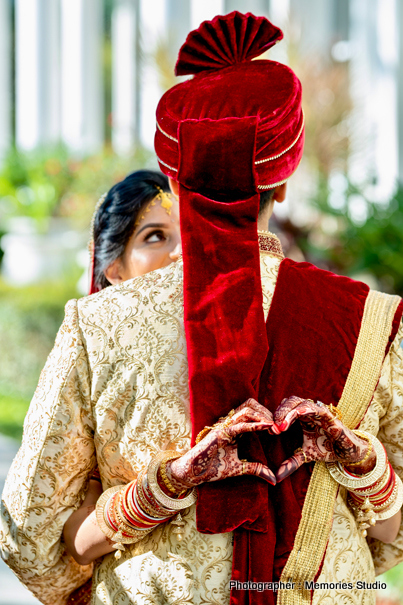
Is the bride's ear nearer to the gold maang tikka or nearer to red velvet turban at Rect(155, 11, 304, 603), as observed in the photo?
the gold maang tikka

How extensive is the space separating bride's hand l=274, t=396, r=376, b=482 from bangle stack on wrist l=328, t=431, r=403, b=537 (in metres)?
0.02

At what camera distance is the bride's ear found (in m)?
2.48

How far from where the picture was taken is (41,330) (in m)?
7.57

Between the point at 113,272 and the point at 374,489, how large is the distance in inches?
51.3

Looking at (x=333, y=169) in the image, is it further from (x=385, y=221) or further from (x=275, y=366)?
(x=275, y=366)

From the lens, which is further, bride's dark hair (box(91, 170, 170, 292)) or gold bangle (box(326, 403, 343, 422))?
bride's dark hair (box(91, 170, 170, 292))

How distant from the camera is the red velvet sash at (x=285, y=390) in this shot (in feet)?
4.74

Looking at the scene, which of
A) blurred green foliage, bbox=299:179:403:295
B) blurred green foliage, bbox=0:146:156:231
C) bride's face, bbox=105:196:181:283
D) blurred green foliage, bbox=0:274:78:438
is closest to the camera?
bride's face, bbox=105:196:181:283

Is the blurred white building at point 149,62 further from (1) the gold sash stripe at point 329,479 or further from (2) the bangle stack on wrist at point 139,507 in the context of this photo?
(2) the bangle stack on wrist at point 139,507

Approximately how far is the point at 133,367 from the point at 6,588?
2616 mm

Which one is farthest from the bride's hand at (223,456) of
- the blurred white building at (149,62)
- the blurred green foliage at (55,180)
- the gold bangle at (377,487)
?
the blurred white building at (149,62)

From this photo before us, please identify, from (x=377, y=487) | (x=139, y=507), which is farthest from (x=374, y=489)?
(x=139, y=507)

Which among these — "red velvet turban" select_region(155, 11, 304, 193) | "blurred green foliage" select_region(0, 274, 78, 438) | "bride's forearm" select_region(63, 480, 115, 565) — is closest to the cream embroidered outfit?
"bride's forearm" select_region(63, 480, 115, 565)

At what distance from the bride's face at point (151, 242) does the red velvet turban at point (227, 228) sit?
0.88 meters
